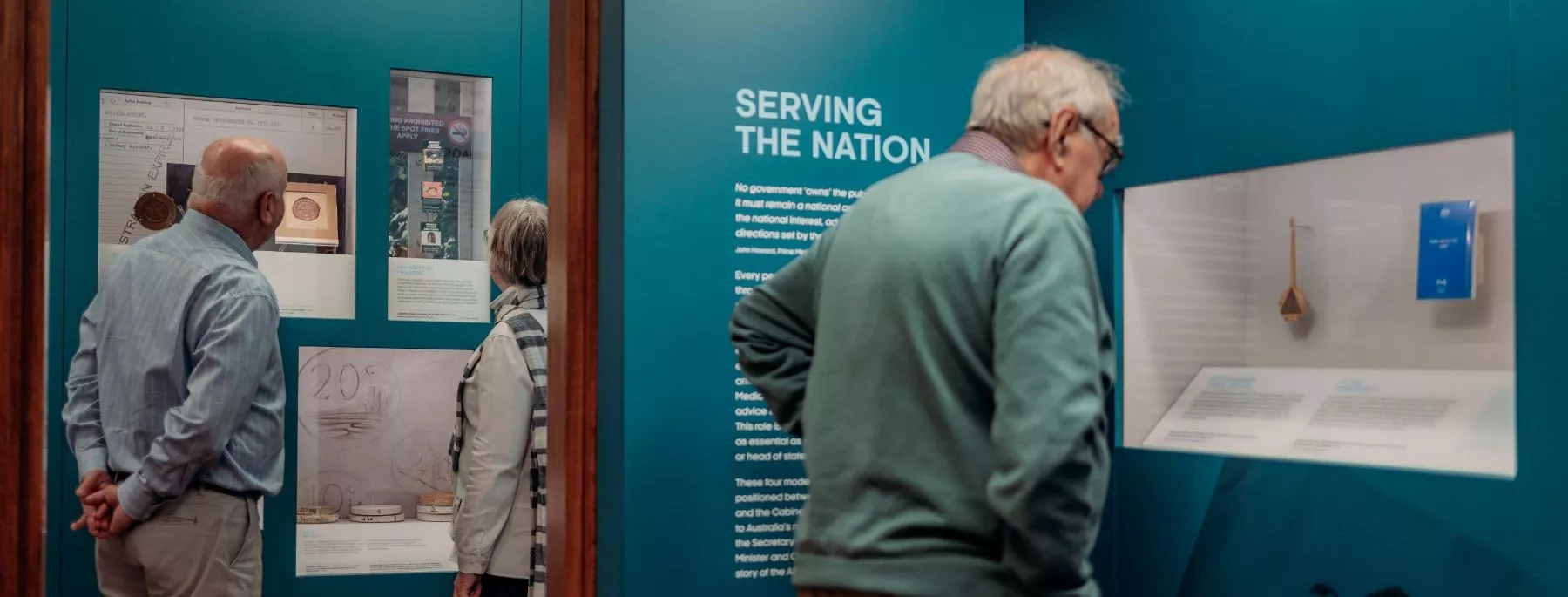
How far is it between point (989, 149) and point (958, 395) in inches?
16.4

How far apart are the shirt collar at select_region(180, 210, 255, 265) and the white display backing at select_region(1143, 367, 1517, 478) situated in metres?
2.33

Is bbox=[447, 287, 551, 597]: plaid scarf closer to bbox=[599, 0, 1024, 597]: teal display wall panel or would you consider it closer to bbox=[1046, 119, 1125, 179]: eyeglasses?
bbox=[599, 0, 1024, 597]: teal display wall panel

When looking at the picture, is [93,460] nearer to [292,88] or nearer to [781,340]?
[292,88]

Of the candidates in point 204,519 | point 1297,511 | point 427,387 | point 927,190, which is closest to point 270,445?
point 204,519

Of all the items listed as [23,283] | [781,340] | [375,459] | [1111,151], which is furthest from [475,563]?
[1111,151]

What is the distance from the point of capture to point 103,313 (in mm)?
3482

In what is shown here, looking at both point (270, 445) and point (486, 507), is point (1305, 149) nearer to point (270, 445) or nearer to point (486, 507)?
point (486, 507)

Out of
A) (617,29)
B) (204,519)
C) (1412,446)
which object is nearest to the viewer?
(1412,446)

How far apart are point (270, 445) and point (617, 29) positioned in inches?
58.7

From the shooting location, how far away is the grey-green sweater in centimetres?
174

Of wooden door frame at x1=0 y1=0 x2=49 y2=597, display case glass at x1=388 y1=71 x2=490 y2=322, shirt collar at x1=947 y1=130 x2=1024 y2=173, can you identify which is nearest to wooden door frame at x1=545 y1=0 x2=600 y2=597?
shirt collar at x1=947 y1=130 x2=1024 y2=173

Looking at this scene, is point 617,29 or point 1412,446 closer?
point 1412,446

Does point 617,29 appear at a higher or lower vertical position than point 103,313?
higher

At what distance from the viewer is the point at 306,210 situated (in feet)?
15.1
